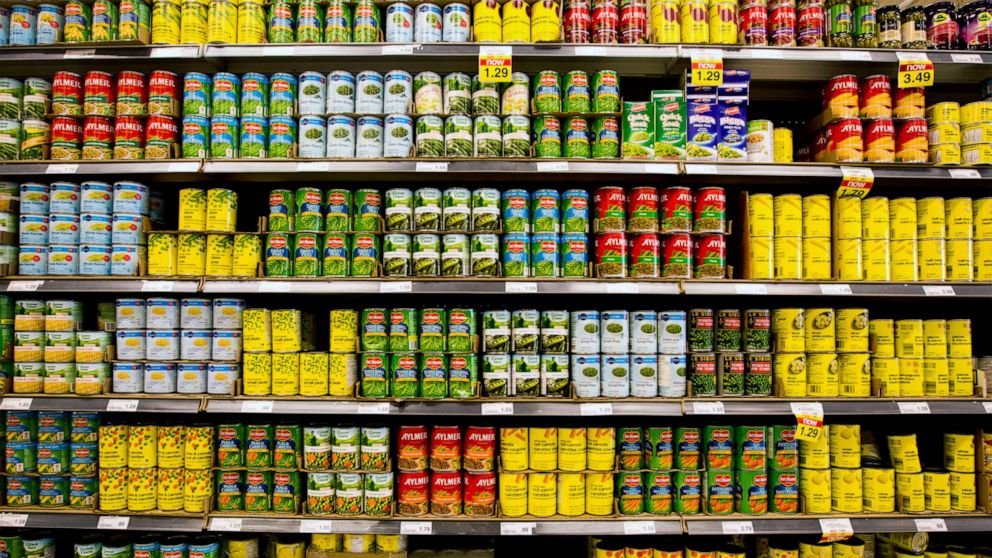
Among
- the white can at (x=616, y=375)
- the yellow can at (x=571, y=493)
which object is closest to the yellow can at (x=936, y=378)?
the white can at (x=616, y=375)

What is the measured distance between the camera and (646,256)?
2146 mm

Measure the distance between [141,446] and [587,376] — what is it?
179 centimetres

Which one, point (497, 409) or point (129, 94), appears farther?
point (129, 94)

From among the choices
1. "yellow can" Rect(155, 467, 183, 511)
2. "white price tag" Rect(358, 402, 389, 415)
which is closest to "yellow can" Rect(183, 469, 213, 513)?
"yellow can" Rect(155, 467, 183, 511)

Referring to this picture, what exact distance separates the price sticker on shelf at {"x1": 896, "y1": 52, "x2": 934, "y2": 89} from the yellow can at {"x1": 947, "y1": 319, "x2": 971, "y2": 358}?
977mm

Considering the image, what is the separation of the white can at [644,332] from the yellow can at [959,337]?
1.23 metres

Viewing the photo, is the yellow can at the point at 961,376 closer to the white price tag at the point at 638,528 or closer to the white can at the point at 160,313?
the white price tag at the point at 638,528

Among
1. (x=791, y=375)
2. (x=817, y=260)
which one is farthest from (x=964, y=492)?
(x=817, y=260)

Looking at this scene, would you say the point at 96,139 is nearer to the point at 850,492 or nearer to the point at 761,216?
the point at 761,216

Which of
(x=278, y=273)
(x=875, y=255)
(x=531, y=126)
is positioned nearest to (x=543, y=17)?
(x=531, y=126)

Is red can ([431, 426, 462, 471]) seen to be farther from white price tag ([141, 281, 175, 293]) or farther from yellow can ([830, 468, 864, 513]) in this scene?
yellow can ([830, 468, 864, 513])

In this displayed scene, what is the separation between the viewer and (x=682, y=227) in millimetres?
2141

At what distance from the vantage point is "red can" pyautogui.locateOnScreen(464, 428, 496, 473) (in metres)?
2.09

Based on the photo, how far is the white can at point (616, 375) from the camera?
210cm
